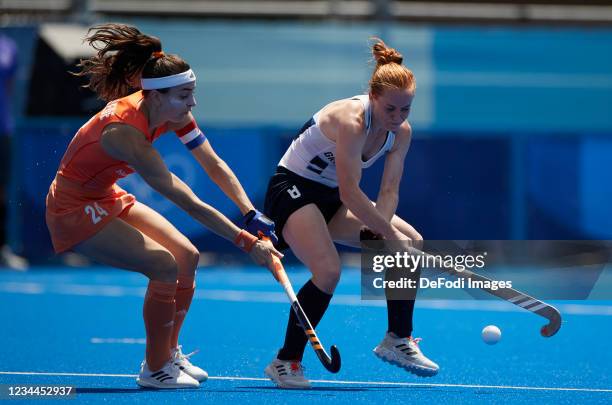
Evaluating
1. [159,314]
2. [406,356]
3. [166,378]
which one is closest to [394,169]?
[406,356]

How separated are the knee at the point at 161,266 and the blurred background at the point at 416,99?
5.48 meters

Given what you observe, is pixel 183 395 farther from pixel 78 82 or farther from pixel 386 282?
pixel 78 82

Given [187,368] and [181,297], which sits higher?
[181,297]

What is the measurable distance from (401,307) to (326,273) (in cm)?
48

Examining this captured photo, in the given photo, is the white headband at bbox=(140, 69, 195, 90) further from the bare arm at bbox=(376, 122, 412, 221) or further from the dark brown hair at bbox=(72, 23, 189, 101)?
the bare arm at bbox=(376, 122, 412, 221)

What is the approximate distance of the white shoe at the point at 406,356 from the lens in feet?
18.0

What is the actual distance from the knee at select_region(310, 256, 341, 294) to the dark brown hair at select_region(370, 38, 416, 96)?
32.4 inches

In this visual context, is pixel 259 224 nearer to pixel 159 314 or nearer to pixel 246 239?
pixel 246 239

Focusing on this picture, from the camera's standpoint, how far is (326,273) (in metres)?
5.30

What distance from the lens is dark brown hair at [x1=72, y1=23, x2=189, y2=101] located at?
5.14 m

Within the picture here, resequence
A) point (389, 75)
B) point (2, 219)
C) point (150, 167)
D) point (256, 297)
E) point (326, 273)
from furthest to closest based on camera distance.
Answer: point (2, 219) < point (256, 297) < point (326, 273) < point (389, 75) < point (150, 167)

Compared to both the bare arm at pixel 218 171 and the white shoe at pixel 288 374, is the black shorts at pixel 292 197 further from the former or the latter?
the white shoe at pixel 288 374

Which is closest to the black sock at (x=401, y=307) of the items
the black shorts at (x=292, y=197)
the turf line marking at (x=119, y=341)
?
the black shorts at (x=292, y=197)

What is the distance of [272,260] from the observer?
506 centimetres
